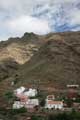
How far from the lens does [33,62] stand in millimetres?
144125

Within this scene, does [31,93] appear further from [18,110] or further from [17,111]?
[17,111]

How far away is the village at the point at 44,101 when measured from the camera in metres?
95.5

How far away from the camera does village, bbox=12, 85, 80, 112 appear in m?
95.5

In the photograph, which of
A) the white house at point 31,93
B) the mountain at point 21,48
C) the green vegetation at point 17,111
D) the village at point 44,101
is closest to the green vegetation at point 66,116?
the village at point 44,101

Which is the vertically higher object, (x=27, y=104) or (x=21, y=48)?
(x=21, y=48)

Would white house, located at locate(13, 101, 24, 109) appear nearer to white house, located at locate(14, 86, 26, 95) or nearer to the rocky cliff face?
white house, located at locate(14, 86, 26, 95)

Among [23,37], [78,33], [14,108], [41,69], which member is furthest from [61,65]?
[23,37]

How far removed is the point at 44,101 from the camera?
101 m

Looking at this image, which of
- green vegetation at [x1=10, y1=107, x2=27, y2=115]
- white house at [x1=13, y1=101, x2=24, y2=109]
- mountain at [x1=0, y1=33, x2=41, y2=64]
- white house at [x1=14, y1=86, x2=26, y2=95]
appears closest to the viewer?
green vegetation at [x1=10, y1=107, x2=27, y2=115]

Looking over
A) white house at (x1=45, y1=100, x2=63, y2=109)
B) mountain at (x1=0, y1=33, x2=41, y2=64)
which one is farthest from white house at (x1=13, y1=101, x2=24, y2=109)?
mountain at (x1=0, y1=33, x2=41, y2=64)

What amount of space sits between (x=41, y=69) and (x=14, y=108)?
36640mm

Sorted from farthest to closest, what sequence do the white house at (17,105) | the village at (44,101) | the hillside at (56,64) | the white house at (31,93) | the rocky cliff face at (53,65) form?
the rocky cliff face at (53,65)
the hillside at (56,64)
the white house at (31,93)
the white house at (17,105)
the village at (44,101)

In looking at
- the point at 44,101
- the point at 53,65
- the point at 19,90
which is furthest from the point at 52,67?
the point at 44,101

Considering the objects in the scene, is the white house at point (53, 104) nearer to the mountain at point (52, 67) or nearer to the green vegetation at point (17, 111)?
the green vegetation at point (17, 111)
